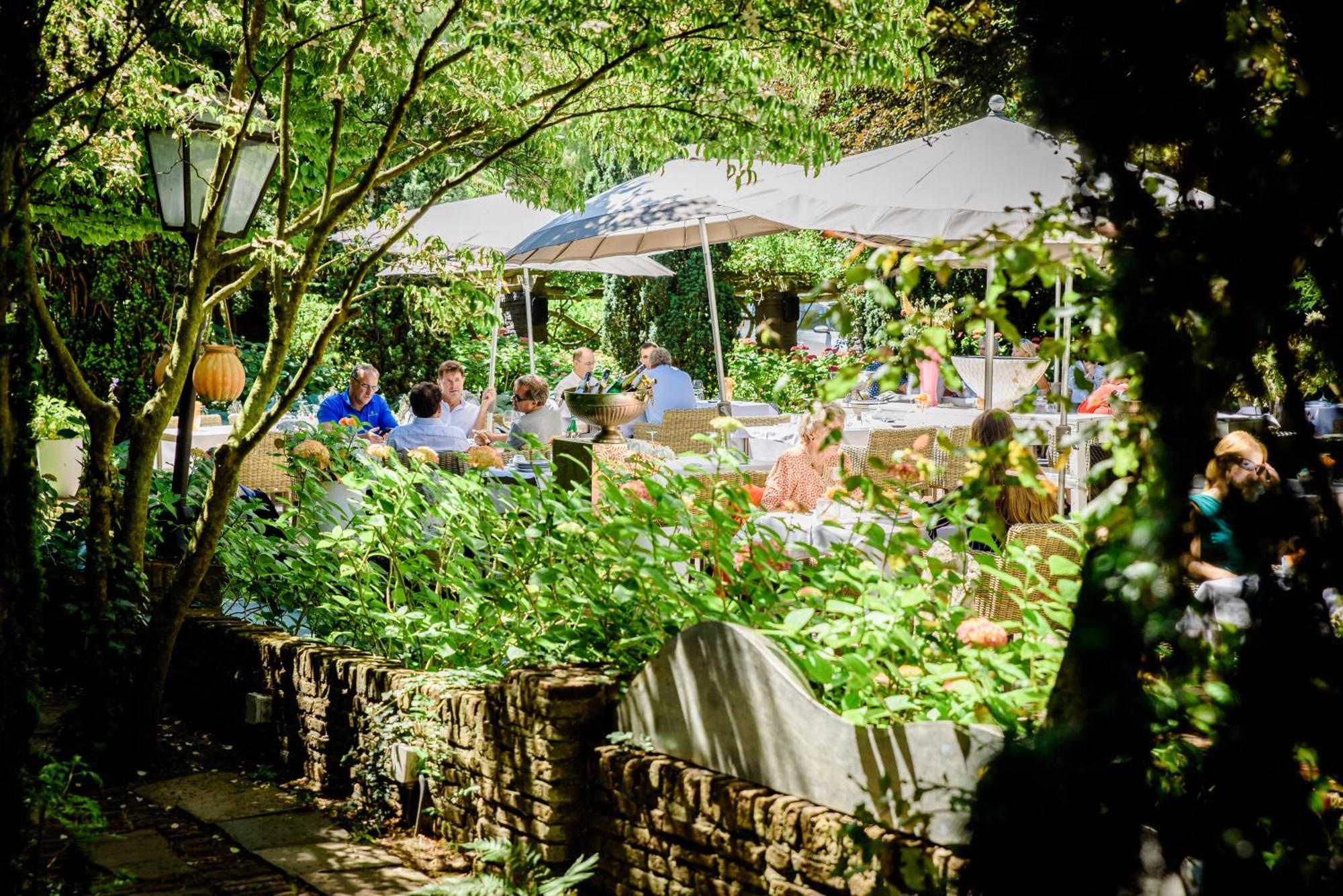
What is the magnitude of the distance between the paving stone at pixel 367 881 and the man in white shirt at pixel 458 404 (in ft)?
19.8

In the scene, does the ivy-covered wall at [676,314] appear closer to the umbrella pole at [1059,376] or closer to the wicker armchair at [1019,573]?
the umbrella pole at [1059,376]

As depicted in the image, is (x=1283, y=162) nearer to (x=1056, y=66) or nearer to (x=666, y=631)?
(x=1056, y=66)

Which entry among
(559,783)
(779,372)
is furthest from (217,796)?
(779,372)

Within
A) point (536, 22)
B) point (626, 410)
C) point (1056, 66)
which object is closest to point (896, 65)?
point (536, 22)

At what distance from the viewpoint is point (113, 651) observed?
16.5 feet

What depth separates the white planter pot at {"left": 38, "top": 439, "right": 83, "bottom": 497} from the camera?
27.3 feet

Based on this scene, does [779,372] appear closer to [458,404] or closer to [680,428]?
[680,428]

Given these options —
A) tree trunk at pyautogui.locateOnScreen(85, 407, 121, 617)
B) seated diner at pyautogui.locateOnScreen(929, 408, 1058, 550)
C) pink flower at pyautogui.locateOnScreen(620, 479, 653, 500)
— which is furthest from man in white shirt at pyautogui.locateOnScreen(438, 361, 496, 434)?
pink flower at pyautogui.locateOnScreen(620, 479, 653, 500)

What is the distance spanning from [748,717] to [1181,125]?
6.56 ft

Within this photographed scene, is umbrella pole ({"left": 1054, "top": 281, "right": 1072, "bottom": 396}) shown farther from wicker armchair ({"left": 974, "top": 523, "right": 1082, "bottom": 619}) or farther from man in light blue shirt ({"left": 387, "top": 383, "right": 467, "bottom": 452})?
man in light blue shirt ({"left": 387, "top": 383, "right": 467, "bottom": 452})

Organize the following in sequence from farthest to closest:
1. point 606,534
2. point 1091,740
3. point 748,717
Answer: point 606,534 < point 748,717 < point 1091,740

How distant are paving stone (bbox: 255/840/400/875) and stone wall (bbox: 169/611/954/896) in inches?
9.7

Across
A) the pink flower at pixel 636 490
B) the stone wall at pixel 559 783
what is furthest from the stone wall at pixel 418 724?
the pink flower at pixel 636 490

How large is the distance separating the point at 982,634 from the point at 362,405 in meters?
7.17
